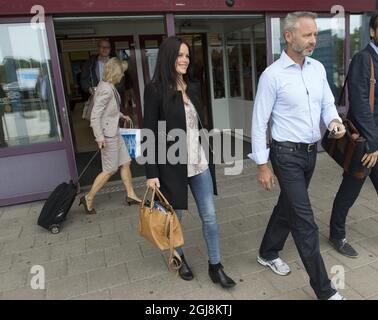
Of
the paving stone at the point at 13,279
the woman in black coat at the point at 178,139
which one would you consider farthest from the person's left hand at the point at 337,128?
the paving stone at the point at 13,279

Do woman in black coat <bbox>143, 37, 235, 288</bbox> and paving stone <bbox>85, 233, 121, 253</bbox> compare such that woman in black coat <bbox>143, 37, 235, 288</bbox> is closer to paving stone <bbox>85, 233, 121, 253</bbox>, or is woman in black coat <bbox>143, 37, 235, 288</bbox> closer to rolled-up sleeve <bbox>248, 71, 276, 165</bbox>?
rolled-up sleeve <bbox>248, 71, 276, 165</bbox>

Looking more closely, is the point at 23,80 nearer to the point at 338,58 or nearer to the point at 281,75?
the point at 281,75

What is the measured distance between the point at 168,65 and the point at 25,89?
2823mm

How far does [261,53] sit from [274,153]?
434cm

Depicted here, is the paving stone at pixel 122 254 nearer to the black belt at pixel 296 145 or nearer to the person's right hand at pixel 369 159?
the black belt at pixel 296 145

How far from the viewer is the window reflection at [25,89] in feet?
14.0

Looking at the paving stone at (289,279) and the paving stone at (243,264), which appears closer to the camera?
the paving stone at (289,279)

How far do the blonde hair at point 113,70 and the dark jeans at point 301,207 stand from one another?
211cm

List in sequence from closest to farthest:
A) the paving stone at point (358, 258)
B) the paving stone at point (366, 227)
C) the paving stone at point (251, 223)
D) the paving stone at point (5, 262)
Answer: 1. the paving stone at point (358, 258)
2. the paving stone at point (5, 262)
3. the paving stone at point (366, 227)
4. the paving stone at point (251, 223)

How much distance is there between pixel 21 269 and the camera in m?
3.05

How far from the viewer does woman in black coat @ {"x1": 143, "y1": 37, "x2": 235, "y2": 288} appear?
2332 mm

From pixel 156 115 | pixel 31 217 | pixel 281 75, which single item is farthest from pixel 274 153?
pixel 31 217

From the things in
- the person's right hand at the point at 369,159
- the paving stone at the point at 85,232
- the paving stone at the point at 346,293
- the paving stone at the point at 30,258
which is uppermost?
the person's right hand at the point at 369,159
